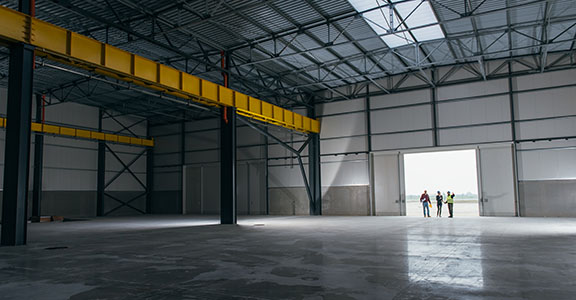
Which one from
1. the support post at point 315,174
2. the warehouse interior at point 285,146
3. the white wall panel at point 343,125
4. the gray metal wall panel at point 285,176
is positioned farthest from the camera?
the gray metal wall panel at point 285,176

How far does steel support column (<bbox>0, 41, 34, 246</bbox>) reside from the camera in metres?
11.8

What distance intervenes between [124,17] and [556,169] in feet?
82.5

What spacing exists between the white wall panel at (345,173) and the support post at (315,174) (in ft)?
1.55

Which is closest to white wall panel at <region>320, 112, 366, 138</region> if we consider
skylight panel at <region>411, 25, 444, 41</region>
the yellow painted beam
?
skylight panel at <region>411, 25, 444, 41</region>

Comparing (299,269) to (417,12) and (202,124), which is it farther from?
(202,124)

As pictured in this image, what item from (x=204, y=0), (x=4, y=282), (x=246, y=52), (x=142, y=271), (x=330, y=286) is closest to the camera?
(x=330, y=286)

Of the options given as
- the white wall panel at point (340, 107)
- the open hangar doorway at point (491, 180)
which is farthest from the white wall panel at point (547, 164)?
the white wall panel at point (340, 107)

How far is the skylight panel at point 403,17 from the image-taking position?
1752 cm

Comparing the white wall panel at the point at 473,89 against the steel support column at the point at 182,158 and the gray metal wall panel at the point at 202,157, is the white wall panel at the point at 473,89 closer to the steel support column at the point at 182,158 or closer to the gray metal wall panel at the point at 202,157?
the gray metal wall panel at the point at 202,157

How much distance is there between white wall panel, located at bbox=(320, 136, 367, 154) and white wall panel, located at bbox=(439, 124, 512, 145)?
216 inches

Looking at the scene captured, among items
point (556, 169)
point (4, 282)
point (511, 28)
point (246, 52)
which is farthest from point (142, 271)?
point (556, 169)

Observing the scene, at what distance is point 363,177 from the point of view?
28.8 metres

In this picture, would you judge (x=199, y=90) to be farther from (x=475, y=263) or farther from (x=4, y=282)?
(x=475, y=263)

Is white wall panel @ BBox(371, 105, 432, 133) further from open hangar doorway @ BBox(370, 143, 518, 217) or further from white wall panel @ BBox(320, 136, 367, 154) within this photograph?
open hangar doorway @ BBox(370, 143, 518, 217)
